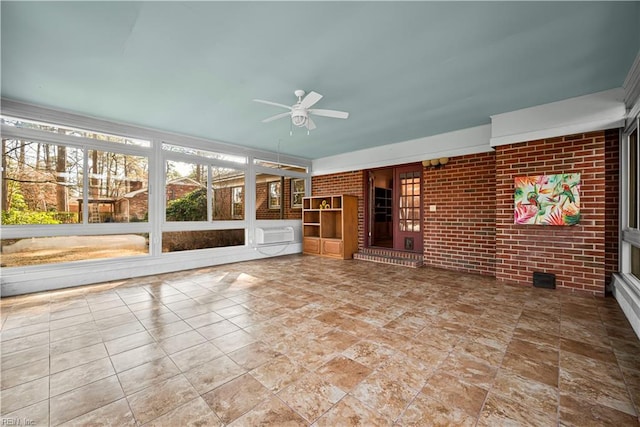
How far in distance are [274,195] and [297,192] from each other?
2.78 ft

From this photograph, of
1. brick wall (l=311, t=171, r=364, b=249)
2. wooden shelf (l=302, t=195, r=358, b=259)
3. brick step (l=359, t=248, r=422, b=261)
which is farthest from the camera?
brick wall (l=311, t=171, r=364, b=249)

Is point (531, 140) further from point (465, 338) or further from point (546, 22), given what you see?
point (465, 338)

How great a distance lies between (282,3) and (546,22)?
2.22 meters

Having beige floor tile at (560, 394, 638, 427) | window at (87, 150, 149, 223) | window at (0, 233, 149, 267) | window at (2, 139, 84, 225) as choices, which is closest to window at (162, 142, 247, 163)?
window at (87, 150, 149, 223)

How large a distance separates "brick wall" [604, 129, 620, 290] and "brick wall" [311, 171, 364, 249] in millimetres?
4400

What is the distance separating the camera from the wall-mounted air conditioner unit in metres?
6.58

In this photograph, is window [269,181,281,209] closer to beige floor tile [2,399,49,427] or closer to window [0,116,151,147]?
window [0,116,151,147]

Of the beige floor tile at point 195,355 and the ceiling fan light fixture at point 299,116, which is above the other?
the ceiling fan light fixture at point 299,116

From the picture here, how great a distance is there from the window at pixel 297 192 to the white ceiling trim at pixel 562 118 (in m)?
5.02

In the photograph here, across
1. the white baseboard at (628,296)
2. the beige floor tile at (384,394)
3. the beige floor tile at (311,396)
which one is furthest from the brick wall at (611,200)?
the beige floor tile at (311,396)

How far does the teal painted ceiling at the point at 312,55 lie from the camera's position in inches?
Result: 83.4

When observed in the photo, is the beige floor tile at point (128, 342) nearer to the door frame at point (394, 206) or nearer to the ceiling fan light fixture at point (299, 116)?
the ceiling fan light fixture at point (299, 116)

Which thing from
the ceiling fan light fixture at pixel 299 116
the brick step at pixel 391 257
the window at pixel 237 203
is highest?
the ceiling fan light fixture at pixel 299 116

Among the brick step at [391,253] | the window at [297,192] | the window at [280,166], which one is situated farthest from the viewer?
the window at [297,192]
